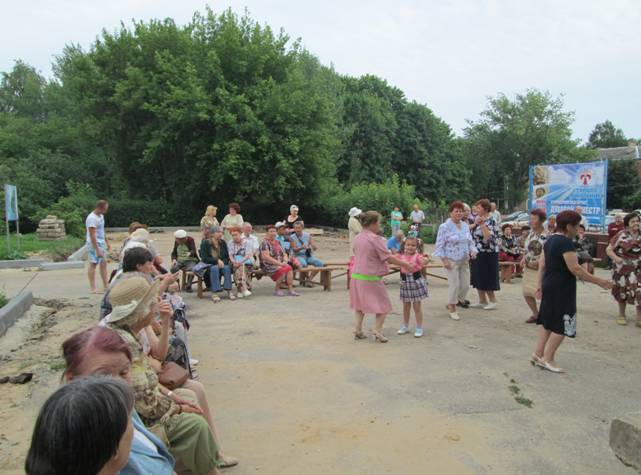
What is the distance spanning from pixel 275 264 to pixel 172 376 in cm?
665

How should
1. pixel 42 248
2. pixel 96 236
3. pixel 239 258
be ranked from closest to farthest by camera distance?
pixel 96 236, pixel 239 258, pixel 42 248

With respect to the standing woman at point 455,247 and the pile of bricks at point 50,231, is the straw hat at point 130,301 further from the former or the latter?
the pile of bricks at point 50,231

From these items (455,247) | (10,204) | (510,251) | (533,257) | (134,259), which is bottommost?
(510,251)

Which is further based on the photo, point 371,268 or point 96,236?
point 96,236

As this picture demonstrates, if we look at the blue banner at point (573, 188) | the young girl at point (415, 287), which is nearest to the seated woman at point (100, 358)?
the young girl at point (415, 287)

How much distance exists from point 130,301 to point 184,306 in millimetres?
2305

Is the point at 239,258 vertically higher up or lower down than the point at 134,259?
lower down

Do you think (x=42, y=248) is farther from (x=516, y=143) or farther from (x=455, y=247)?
(x=516, y=143)

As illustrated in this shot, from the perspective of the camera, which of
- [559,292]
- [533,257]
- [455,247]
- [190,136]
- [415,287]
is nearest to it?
[559,292]

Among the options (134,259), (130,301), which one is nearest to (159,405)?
(130,301)

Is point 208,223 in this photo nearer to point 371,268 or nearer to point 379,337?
point 371,268

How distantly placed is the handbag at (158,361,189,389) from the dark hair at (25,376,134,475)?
213 cm

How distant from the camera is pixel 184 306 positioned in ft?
18.5

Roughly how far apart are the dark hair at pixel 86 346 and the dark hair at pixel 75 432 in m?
1.01
